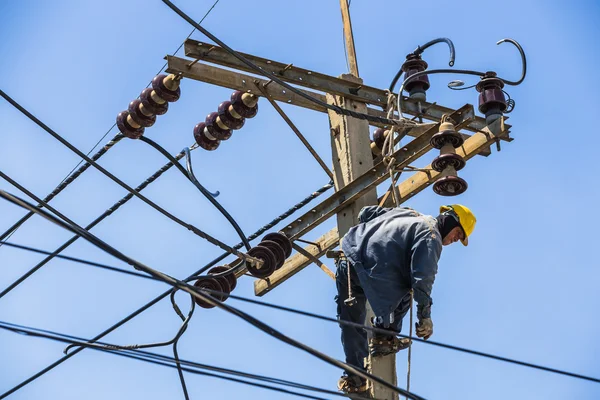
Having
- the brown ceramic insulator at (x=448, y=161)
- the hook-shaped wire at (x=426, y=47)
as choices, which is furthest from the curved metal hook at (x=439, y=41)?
the brown ceramic insulator at (x=448, y=161)

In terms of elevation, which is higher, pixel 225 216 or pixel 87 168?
pixel 87 168

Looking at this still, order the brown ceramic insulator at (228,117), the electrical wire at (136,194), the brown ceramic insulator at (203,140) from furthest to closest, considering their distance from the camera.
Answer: the brown ceramic insulator at (203,140), the brown ceramic insulator at (228,117), the electrical wire at (136,194)

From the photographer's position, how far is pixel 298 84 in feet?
36.2

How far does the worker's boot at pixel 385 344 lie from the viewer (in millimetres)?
9567

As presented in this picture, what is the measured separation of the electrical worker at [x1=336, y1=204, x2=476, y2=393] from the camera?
9250 millimetres

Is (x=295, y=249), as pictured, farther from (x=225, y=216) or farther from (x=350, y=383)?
(x=350, y=383)

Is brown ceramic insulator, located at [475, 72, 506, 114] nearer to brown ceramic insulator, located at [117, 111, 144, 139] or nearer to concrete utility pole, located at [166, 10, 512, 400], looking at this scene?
concrete utility pole, located at [166, 10, 512, 400]

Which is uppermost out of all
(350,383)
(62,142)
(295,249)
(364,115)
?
(364,115)

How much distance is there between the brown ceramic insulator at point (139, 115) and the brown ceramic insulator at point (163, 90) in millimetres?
318

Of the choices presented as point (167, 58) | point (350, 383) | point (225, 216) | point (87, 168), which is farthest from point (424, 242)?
point (87, 168)

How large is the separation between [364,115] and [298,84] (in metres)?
0.62

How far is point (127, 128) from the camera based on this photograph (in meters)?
11.8

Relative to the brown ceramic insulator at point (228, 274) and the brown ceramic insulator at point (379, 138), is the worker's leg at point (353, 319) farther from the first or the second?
the brown ceramic insulator at point (379, 138)

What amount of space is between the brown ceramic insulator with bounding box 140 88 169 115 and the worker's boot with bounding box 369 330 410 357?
10.2 ft
